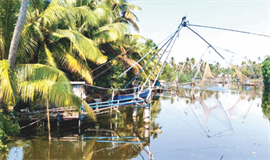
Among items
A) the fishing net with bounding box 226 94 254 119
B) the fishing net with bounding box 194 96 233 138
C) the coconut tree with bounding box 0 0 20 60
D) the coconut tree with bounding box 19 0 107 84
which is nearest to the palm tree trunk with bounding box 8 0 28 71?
the coconut tree with bounding box 0 0 20 60

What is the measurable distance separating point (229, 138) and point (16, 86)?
7.72m

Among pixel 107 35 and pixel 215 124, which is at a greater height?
pixel 107 35

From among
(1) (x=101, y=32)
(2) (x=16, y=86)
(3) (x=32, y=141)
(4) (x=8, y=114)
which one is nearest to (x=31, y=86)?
(2) (x=16, y=86)

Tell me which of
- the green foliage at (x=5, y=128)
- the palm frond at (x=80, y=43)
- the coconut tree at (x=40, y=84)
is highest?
the palm frond at (x=80, y=43)

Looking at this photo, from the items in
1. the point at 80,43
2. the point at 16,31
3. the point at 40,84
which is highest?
the point at 80,43

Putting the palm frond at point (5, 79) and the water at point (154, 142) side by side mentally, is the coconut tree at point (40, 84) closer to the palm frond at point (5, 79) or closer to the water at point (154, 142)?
the palm frond at point (5, 79)

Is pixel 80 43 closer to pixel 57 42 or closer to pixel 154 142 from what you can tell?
pixel 57 42

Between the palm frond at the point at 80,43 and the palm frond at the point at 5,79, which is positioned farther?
the palm frond at the point at 80,43

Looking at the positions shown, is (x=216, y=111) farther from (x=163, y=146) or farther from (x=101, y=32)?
(x=101, y=32)

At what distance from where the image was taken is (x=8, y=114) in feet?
22.2

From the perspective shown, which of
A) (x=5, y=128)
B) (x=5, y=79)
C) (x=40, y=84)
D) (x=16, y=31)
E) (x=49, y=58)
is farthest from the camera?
(x=49, y=58)

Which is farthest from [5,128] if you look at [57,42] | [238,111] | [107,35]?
[238,111]

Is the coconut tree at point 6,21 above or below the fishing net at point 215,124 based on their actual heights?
above

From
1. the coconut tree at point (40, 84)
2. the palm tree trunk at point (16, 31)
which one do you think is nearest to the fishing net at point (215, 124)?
the coconut tree at point (40, 84)
